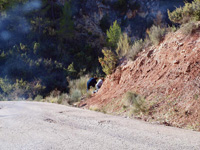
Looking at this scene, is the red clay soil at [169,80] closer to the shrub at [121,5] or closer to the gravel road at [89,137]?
the gravel road at [89,137]

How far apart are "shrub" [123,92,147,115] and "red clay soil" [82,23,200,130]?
0.36 m

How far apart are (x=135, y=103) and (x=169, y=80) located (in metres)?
1.76

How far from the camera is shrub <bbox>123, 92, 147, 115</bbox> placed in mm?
7762

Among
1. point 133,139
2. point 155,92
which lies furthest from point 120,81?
point 133,139

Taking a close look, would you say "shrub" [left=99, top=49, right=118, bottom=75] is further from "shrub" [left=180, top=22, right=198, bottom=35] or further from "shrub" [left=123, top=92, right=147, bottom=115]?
"shrub" [left=180, top=22, right=198, bottom=35]

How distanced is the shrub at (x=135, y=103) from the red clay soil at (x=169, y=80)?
0.36 m

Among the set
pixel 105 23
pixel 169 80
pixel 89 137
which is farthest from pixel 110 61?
pixel 105 23

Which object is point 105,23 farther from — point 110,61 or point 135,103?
point 135,103

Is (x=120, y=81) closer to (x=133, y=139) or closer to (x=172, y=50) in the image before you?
(x=172, y=50)

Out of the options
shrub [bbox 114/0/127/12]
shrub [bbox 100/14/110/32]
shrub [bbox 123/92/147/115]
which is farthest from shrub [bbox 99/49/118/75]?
shrub [bbox 114/0/127/12]

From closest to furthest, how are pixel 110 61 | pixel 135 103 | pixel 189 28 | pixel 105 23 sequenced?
pixel 135 103 < pixel 189 28 < pixel 110 61 < pixel 105 23

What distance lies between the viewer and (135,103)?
7984 millimetres

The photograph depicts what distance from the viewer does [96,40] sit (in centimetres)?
3519

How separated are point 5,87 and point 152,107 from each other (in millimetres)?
19568
